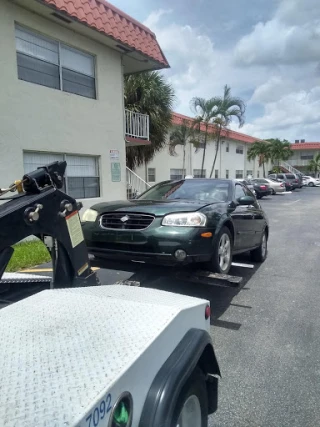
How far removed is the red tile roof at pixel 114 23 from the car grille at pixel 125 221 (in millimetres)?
6569

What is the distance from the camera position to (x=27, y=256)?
22.7 ft

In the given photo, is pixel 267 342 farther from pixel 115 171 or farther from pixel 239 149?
pixel 239 149

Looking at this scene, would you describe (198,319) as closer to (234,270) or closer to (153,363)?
(153,363)

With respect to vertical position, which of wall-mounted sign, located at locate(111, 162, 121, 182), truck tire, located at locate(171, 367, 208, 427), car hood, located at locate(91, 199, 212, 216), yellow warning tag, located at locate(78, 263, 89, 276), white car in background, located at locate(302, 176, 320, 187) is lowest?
white car in background, located at locate(302, 176, 320, 187)

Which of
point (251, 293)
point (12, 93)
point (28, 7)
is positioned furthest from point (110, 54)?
point (251, 293)

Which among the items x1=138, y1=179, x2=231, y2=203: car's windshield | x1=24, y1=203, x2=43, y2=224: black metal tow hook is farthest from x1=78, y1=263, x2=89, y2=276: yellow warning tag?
x1=138, y1=179, x2=231, y2=203: car's windshield

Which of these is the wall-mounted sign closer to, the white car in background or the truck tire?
the truck tire

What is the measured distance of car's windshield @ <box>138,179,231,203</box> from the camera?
17.4 feet

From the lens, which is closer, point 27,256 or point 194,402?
point 194,402

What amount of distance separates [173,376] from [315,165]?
60576 millimetres

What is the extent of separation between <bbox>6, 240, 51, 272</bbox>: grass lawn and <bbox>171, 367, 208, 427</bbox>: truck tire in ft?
16.4

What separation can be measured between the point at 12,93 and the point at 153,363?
28.4ft

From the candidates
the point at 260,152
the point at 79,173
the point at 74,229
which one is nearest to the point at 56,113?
the point at 79,173

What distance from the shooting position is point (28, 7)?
845 centimetres
